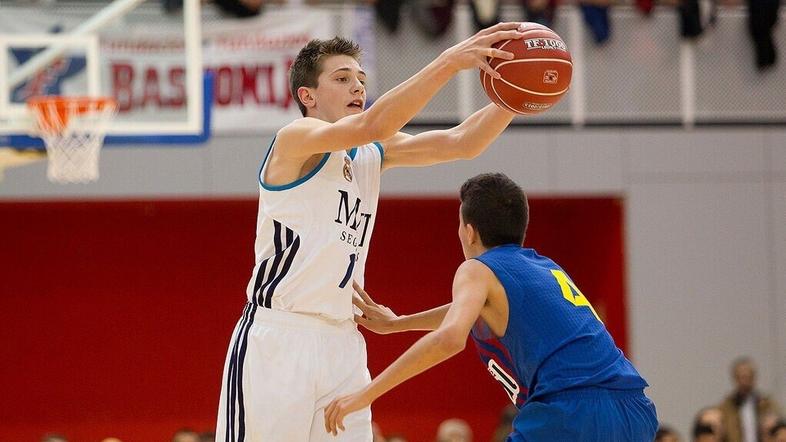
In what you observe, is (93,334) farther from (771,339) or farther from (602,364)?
(602,364)

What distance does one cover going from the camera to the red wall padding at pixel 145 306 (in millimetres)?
14320

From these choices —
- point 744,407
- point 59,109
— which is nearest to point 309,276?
point 59,109

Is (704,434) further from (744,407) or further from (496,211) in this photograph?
(496,211)

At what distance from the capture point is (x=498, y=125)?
5.42m

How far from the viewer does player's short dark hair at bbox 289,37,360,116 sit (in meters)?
5.33

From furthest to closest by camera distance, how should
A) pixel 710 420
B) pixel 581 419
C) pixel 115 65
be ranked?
pixel 115 65 → pixel 710 420 → pixel 581 419

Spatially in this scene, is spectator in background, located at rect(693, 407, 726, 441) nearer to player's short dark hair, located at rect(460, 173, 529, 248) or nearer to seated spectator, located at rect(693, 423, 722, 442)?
seated spectator, located at rect(693, 423, 722, 442)

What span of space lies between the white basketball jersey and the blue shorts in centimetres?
98

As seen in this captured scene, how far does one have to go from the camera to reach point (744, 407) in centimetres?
1230

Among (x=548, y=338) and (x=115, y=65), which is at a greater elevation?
(x=115, y=65)

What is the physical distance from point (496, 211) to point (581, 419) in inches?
35.6

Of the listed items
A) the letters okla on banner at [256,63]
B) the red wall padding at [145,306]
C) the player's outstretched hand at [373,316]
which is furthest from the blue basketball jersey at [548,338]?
the red wall padding at [145,306]

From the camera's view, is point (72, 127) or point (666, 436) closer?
point (72, 127)

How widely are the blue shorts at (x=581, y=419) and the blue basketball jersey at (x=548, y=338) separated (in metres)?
0.04
